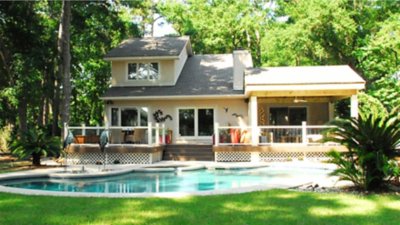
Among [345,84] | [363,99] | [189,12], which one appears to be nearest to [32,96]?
[345,84]

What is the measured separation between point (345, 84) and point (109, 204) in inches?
554

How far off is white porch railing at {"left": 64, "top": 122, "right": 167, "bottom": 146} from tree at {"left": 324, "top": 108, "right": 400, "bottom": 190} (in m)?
10.7

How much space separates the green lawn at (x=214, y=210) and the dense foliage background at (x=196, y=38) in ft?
48.5

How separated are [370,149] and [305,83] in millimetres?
9689

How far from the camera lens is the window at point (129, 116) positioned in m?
23.4

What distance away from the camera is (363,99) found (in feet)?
75.0

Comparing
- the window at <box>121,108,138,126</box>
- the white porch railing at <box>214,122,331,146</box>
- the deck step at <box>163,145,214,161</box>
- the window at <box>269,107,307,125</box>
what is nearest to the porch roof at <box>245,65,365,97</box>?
the white porch railing at <box>214,122,331,146</box>

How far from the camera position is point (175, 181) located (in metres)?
13.6

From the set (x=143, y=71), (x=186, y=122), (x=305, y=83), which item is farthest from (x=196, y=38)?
(x=305, y=83)

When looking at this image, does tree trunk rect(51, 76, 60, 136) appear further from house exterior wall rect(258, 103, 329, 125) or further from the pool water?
house exterior wall rect(258, 103, 329, 125)

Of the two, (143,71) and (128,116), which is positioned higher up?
(143,71)

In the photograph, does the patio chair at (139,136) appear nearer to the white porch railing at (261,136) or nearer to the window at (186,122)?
the window at (186,122)

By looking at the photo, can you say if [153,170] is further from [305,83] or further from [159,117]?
[305,83]

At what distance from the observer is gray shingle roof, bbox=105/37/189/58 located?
24283mm
